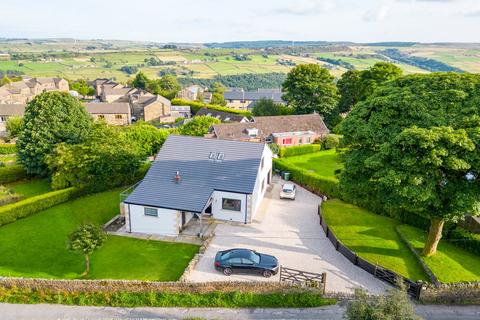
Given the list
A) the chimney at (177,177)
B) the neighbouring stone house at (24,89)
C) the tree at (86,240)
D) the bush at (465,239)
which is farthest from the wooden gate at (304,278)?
the neighbouring stone house at (24,89)

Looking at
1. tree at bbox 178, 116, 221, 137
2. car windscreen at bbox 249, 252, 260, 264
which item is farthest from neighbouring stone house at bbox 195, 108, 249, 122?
car windscreen at bbox 249, 252, 260, 264

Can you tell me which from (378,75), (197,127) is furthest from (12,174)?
(378,75)

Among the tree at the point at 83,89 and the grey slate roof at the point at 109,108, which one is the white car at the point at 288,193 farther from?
the tree at the point at 83,89

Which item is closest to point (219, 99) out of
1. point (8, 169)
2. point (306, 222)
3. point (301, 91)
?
point (301, 91)

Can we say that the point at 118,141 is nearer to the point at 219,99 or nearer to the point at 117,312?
the point at 117,312

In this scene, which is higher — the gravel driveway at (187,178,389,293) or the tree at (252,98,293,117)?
the tree at (252,98,293,117)

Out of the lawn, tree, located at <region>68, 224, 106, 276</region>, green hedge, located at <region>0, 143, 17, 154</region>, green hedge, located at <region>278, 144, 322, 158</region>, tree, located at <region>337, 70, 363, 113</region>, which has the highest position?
tree, located at <region>337, 70, 363, 113</region>

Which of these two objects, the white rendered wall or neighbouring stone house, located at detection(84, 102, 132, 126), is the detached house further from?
neighbouring stone house, located at detection(84, 102, 132, 126)
